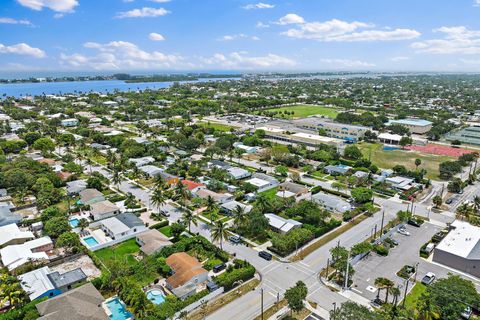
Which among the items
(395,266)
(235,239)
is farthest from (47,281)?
(395,266)

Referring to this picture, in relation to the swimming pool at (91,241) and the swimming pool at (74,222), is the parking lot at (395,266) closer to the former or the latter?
the swimming pool at (91,241)

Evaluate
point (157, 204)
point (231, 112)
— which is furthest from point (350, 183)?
point (231, 112)

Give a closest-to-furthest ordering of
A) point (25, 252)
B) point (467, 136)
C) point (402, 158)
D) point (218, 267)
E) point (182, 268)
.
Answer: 1. point (182, 268)
2. point (218, 267)
3. point (25, 252)
4. point (402, 158)
5. point (467, 136)

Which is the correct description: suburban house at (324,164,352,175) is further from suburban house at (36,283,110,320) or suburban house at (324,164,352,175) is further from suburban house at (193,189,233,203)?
suburban house at (36,283,110,320)

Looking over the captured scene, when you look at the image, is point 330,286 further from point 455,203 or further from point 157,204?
point 455,203

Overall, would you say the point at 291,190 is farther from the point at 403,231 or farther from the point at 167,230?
the point at 167,230

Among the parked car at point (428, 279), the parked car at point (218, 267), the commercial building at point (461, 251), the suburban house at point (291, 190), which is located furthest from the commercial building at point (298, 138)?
the parked car at point (218, 267)

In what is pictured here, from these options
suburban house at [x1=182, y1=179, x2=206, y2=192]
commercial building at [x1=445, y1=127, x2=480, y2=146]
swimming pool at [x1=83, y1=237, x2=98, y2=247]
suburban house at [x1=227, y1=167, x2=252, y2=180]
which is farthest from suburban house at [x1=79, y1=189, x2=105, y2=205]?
commercial building at [x1=445, y1=127, x2=480, y2=146]
